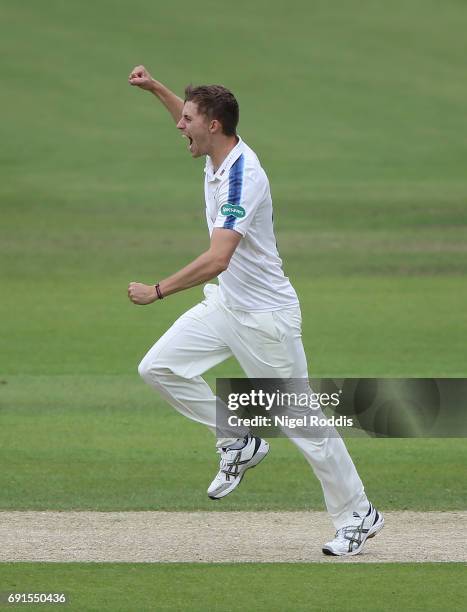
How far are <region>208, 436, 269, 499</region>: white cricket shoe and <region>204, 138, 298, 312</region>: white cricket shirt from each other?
82 centimetres

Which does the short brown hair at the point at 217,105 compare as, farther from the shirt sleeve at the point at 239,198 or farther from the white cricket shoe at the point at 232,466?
the white cricket shoe at the point at 232,466

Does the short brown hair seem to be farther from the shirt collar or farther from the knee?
the knee

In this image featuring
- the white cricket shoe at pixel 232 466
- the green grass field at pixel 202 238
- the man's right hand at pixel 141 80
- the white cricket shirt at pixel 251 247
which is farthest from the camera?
the green grass field at pixel 202 238

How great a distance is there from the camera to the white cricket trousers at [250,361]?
8.01 meters

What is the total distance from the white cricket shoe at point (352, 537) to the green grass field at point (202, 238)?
25cm

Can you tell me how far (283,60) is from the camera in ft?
153

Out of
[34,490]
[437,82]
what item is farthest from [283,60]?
[34,490]

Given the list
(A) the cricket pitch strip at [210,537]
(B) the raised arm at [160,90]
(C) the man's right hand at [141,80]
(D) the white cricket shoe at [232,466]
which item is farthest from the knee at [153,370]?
(C) the man's right hand at [141,80]

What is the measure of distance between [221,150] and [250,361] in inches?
44.0

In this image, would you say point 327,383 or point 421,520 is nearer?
point 421,520

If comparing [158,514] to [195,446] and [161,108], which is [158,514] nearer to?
[195,446]
